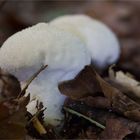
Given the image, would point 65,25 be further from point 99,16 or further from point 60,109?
point 99,16

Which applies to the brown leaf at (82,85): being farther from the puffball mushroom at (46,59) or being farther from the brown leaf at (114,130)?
the brown leaf at (114,130)

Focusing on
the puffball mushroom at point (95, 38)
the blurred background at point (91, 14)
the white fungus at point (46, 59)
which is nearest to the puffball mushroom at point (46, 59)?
the white fungus at point (46, 59)

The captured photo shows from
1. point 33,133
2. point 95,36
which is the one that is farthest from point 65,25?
point 33,133

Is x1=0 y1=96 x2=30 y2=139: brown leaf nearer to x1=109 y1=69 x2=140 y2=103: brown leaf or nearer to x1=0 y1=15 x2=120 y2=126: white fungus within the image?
x1=0 y1=15 x2=120 y2=126: white fungus

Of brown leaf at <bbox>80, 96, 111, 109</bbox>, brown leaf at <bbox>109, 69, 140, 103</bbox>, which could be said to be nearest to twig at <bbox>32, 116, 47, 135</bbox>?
brown leaf at <bbox>80, 96, 111, 109</bbox>

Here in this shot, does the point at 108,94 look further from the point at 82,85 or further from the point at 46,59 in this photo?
the point at 46,59
